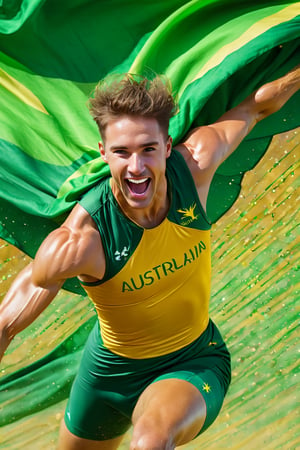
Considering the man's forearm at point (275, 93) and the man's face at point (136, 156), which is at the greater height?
the man's face at point (136, 156)

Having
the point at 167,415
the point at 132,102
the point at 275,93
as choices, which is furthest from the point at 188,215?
the point at 167,415

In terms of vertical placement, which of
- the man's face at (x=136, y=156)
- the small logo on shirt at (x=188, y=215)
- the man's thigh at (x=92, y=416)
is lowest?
the man's thigh at (x=92, y=416)

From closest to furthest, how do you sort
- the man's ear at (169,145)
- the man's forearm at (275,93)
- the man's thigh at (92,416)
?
1. the man's ear at (169,145)
2. the man's forearm at (275,93)
3. the man's thigh at (92,416)

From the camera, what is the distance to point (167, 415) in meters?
2.87

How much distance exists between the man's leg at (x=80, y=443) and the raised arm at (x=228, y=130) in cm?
104

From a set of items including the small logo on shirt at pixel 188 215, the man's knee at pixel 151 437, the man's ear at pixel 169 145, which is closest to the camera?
the man's knee at pixel 151 437

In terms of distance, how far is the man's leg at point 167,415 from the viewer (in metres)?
2.81

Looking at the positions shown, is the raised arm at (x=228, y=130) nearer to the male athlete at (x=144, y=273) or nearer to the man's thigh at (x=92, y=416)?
the male athlete at (x=144, y=273)

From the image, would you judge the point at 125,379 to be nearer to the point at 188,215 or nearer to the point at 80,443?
the point at 80,443

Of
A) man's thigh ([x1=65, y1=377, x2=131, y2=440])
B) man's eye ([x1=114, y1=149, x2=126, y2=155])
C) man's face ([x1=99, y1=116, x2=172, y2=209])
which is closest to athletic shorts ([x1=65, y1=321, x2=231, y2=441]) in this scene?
man's thigh ([x1=65, y1=377, x2=131, y2=440])

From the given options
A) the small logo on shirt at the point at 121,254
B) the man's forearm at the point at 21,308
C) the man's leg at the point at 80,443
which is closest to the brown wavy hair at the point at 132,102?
the small logo on shirt at the point at 121,254

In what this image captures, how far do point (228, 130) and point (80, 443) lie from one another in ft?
4.29

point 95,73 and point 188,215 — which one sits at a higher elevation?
point 95,73

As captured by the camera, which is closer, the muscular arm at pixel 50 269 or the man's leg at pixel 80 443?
the muscular arm at pixel 50 269
